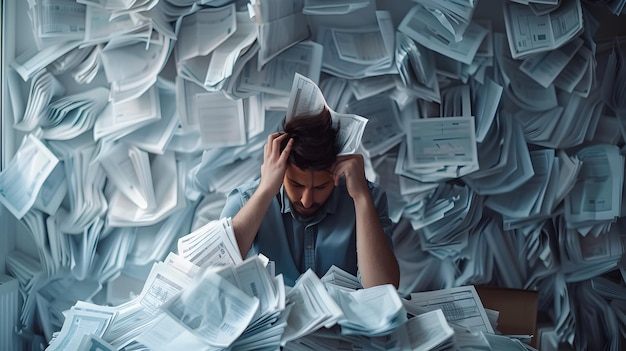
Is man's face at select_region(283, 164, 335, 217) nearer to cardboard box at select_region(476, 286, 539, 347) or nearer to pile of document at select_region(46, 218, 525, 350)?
pile of document at select_region(46, 218, 525, 350)

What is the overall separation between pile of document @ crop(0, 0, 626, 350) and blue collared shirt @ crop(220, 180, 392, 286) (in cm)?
34

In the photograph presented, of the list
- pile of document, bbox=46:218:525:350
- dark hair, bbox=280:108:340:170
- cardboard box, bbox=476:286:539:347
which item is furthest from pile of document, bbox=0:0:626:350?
pile of document, bbox=46:218:525:350

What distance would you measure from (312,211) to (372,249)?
168mm

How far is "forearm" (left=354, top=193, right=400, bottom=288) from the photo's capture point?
159 centimetres

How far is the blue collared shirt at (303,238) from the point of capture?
1.67 m

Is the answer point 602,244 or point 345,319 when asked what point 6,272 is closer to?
point 345,319

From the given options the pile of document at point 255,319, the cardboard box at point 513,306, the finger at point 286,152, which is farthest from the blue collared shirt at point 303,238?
the cardboard box at point 513,306

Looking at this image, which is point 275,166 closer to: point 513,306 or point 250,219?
→ point 250,219

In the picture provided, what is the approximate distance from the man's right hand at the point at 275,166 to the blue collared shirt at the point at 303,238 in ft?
0.23

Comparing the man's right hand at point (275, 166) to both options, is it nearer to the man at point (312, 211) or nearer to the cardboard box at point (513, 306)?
the man at point (312, 211)

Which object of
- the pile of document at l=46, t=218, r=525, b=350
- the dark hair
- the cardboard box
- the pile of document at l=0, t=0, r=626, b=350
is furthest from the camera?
the cardboard box

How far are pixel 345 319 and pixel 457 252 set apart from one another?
92 cm

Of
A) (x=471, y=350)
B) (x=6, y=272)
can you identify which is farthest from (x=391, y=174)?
(x=6, y=272)

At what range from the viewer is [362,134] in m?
1.85
